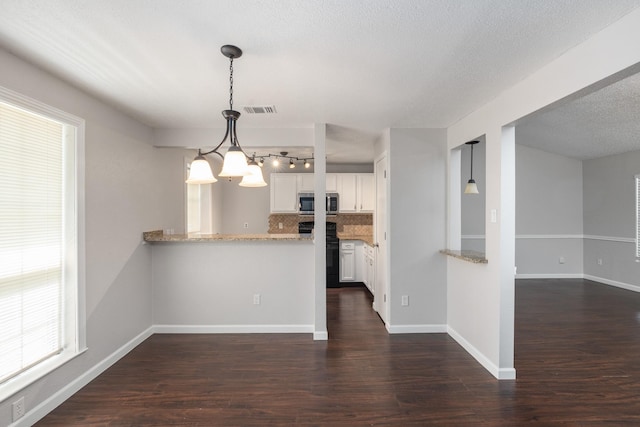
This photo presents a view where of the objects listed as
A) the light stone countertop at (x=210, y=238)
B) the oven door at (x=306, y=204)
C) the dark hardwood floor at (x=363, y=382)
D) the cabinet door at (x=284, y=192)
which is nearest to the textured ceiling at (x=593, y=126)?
the dark hardwood floor at (x=363, y=382)

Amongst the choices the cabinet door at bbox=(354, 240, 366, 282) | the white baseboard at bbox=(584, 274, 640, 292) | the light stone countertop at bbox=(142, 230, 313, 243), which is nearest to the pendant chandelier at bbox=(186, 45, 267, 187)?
the light stone countertop at bbox=(142, 230, 313, 243)

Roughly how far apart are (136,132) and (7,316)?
1988mm

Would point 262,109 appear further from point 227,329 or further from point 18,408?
point 18,408

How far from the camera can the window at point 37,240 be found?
1952mm

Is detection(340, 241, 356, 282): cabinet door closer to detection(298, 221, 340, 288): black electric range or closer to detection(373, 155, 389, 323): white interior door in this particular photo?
detection(298, 221, 340, 288): black electric range

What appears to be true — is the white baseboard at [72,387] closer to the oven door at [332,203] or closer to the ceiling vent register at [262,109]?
the ceiling vent register at [262,109]

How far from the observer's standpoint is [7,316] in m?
1.95

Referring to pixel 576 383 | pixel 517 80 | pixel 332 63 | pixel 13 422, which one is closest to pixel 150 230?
pixel 13 422

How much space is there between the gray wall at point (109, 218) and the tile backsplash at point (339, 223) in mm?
2838

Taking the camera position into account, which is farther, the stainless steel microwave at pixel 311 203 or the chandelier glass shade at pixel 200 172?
the stainless steel microwave at pixel 311 203

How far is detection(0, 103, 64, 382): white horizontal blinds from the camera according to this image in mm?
1947

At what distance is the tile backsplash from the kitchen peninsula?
2.73m

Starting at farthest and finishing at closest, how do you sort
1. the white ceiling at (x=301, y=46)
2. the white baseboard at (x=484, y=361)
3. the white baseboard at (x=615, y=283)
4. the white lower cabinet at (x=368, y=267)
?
the white baseboard at (x=615, y=283), the white lower cabinet at (x=368, y=267), the white baseboard at (x=484, y=361), the white ceiling at (x=301, y=46)

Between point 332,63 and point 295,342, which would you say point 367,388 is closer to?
point 295,342
